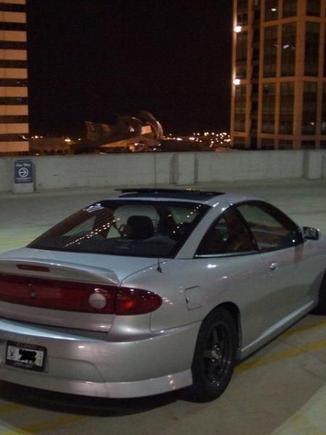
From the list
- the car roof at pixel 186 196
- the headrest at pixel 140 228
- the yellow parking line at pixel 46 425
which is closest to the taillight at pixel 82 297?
the yellow parking line at pixel 46 425

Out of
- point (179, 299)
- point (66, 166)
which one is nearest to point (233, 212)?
point (179, 299)

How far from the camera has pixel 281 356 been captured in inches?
217

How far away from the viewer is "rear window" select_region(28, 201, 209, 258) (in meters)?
4.77

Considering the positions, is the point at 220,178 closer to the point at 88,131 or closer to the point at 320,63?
the point at 320,63

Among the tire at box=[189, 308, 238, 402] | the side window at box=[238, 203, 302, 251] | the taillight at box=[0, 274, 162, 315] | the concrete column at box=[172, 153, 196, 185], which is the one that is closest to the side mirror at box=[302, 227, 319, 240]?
the side window at box=[238, 203, 302, 251]

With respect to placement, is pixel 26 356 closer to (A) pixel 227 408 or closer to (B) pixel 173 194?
(A) pixel 227 408

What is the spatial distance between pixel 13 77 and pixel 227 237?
11084cm

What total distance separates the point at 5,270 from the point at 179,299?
113 cm

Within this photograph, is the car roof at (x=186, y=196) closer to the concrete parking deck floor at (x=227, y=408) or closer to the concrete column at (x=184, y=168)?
the concrete parking deck floor at (x=227, y=408)

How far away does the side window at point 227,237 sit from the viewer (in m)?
4.79

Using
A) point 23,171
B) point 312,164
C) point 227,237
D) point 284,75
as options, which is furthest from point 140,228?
point 284,75

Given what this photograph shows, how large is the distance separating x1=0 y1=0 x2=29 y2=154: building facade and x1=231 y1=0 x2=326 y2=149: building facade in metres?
36.7

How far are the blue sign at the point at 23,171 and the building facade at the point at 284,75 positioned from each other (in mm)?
67479

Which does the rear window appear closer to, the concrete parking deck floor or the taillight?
the taillight
